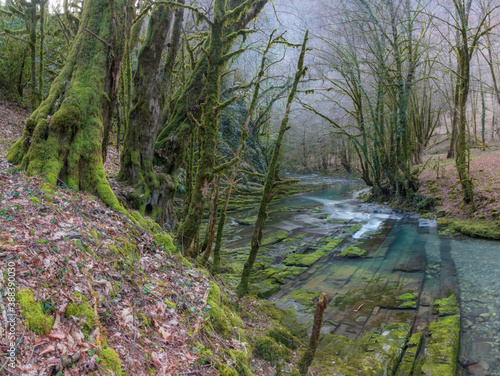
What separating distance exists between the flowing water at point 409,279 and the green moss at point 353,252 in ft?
0.79

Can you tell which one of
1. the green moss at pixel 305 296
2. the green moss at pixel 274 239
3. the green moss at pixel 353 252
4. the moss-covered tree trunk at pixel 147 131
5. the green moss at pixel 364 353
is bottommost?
the green moss at pixel 305 296

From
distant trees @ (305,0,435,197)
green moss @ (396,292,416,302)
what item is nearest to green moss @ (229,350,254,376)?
green moss @ (396,292,416,302)

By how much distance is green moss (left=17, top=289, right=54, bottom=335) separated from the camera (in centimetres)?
198

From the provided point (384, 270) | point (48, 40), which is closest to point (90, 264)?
point (384, 270)

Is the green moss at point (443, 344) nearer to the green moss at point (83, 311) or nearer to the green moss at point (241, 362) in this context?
the green moss at point (241, 362)

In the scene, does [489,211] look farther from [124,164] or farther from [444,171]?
[124,164]

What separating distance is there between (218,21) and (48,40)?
1021 cm

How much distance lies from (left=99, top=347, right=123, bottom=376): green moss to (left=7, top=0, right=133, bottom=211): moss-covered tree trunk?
2.95 m

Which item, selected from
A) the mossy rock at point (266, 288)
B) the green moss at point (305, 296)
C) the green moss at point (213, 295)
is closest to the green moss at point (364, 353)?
the green moss at point (305, 296)

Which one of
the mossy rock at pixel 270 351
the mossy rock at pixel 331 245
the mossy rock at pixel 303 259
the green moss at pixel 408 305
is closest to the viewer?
the mossy rock at pixel 270 351

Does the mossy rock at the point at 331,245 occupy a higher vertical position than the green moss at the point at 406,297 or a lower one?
higher

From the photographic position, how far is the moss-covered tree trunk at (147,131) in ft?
21.7

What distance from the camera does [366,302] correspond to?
21.3 feet

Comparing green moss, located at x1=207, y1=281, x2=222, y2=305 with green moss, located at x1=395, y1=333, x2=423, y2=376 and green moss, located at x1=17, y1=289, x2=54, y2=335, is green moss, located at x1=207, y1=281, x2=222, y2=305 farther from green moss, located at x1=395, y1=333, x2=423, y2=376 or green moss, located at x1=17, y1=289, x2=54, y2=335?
green moss, located at x1=395, y1=333, x2=423, y2=376
